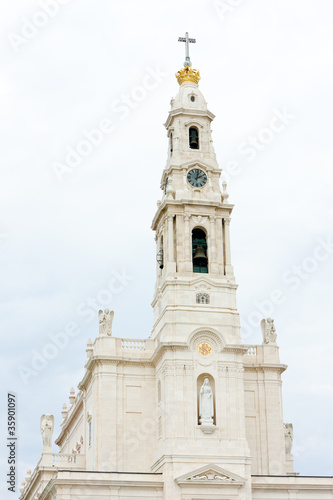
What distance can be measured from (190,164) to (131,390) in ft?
52.5

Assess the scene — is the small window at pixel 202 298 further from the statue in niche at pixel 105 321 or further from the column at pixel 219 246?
the statue in niche at pixel 105 321

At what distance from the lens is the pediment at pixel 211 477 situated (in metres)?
50.2

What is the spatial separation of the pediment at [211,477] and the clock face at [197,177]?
64.4 feet

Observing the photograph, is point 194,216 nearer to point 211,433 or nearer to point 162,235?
point 162,235

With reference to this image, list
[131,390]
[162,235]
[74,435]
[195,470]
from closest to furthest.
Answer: [195,470] → [131,390] → [162,235] → [74,435]

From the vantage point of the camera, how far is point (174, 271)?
56.4 metres

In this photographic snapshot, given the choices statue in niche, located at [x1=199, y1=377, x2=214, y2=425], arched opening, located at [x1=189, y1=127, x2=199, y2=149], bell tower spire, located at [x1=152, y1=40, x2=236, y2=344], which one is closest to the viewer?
statue in niche, located at [x1=199, y1=377, x2=214, y2=425]

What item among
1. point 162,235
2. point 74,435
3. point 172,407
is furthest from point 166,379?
point 74,435

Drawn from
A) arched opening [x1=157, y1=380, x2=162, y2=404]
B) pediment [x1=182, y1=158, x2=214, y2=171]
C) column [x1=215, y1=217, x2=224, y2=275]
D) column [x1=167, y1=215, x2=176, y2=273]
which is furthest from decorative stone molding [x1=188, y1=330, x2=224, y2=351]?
pediment [x1=182, y1=158, x2=214, y2=171]

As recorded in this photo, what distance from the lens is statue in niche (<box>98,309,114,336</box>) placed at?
57.1 metres

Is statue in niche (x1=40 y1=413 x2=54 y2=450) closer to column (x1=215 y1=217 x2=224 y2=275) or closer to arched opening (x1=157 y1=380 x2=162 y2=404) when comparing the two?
arched opening (x1=157 y1=380 x2=162 y2=404)

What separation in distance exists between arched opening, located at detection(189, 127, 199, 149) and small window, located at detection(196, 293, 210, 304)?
11.6m

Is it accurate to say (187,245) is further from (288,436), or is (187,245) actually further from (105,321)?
(288,436)

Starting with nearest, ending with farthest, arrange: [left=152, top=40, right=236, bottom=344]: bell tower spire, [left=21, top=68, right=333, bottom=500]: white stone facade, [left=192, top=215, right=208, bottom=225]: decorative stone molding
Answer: [left=21, top=68, right=333, bottom=500]: white stone facade
[left=152, top=40, right=236, bottom=344]: bell tower spire
[left=192, top=215, right=208, bottom=225]: decorative stone molding
